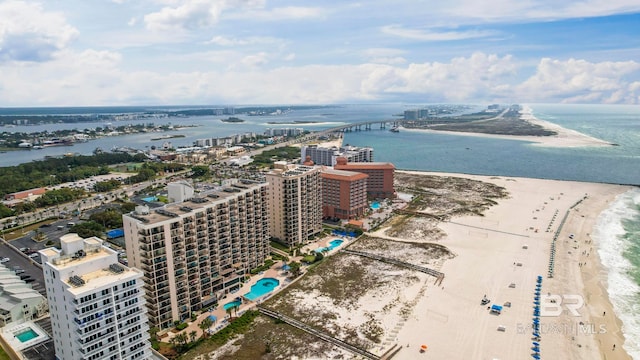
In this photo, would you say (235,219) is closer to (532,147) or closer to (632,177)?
(632,177)

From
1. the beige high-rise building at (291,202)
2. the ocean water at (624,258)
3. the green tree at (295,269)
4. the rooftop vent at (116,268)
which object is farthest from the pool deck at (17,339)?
→ the ocean water at (624,258)

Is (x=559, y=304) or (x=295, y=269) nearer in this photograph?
(x=559, y=304)

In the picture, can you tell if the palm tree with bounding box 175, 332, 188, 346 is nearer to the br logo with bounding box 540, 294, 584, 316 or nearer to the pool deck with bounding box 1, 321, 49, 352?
the pool deck with bounding box 1, 321, 49, 352

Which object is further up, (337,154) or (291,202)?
(337,154)

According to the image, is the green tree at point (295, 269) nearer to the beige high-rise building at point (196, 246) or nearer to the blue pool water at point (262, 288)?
the blue pool water at point (262, 288)

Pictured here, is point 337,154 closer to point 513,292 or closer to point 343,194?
point 343,194

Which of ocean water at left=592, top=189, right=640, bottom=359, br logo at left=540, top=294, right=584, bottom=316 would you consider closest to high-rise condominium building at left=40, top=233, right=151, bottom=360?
br logo at left=540, top=294, right=584, bottom=316

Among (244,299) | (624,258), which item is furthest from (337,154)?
(244,299)
